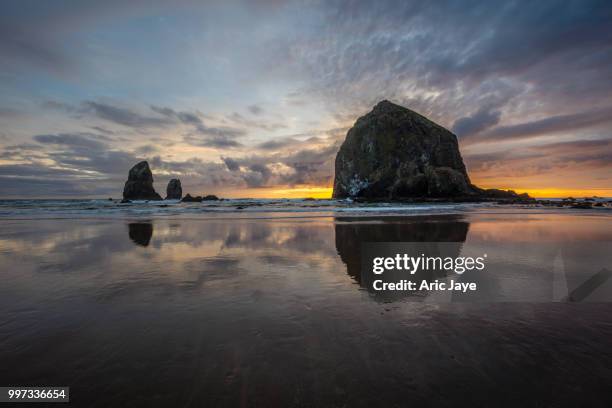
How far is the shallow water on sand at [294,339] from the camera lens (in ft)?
8.37

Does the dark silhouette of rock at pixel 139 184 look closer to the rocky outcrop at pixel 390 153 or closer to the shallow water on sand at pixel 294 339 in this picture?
the rocky outcrop at pixel 390 153

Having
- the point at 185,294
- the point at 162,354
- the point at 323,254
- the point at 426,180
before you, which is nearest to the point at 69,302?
the point at 185,294

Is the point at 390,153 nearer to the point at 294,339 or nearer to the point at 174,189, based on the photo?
the point at 174,189

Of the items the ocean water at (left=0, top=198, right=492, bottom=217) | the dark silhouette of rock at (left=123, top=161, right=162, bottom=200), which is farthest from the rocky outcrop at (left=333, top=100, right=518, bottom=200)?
the dark silhouette of rock at (left=123, top=161, right=162, bottom=200)

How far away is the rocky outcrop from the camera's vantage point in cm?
8212

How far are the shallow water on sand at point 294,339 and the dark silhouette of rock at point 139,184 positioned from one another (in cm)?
10163

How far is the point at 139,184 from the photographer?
96062 millimetres

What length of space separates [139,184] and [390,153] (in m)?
81.9

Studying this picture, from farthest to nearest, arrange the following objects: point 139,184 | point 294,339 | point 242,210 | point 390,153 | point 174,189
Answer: point 174,189
point 139,184
point 390,153
point 242,210
point 294,339

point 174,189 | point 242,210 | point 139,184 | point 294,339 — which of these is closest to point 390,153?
point 242,210

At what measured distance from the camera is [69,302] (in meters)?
4.87

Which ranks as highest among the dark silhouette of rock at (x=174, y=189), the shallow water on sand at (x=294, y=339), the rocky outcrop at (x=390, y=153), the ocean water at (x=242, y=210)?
the rocky outcrop at (x=390, y=153)

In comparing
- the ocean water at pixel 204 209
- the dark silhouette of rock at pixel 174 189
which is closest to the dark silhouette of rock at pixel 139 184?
the dark silhouette of rock at pixel 174 189

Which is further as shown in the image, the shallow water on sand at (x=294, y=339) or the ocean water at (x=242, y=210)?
the ocean water at (x=242, y=210)
